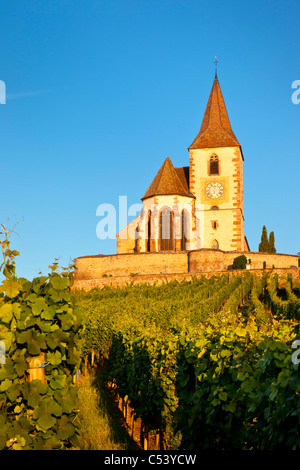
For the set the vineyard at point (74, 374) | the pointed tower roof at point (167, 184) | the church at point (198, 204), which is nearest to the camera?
the vineyard at point (74, 374)

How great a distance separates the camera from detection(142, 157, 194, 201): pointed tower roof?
4248cm

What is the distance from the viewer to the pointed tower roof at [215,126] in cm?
4506

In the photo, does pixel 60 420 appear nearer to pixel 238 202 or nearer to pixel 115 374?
pixel 115 374

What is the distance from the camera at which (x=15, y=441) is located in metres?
4.66

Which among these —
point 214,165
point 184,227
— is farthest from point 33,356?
point 214,165

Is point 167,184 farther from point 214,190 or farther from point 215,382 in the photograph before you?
point 215,382

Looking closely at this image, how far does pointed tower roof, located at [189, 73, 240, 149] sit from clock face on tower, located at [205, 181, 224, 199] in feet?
11.1

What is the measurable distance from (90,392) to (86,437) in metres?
2.62

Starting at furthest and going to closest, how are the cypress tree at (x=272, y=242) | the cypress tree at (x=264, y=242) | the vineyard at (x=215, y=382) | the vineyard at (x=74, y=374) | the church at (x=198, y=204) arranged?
the cypress tree at (x=264, y=242) < the cypress tree at (x=272, y=242) < the church at (x=198, y=204) < the vineyard at (x=74, y=374) < the vineyard at (x=215, y=382)

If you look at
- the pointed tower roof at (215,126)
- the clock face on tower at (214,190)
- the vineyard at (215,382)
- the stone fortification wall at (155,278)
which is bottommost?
the vineyard at (215,382)

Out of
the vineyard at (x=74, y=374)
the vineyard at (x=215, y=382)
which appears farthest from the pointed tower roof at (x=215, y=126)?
the vineyard at (x=74, y=374)

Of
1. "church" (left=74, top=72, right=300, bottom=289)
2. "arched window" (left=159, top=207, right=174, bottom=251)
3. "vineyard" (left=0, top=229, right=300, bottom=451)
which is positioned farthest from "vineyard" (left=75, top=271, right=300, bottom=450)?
"arched window" (left=159, top=207, right=174, bottom=251)

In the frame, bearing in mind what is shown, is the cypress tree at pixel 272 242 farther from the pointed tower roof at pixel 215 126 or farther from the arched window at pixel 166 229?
the arched window at pixel 166 229
